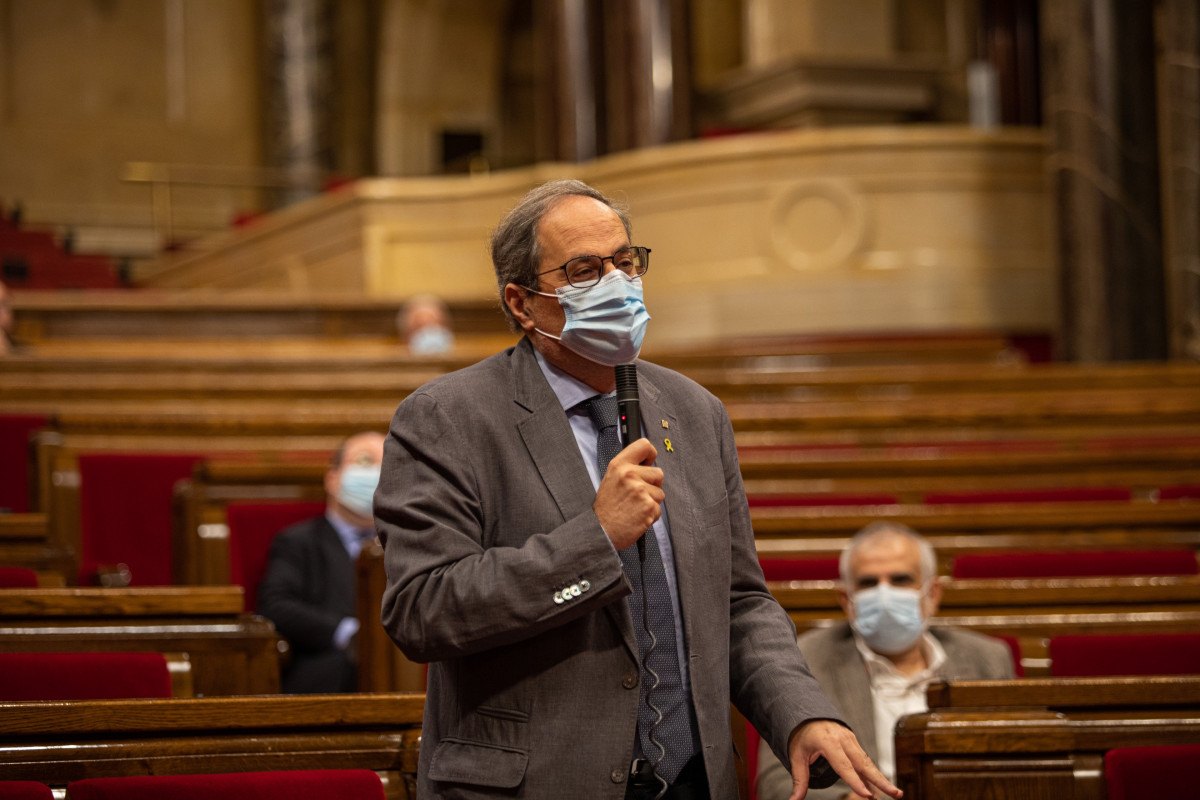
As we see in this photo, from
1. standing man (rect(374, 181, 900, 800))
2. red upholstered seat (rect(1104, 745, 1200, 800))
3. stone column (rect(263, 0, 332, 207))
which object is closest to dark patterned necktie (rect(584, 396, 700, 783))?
standing man (rect(374, 181, 900, 800))

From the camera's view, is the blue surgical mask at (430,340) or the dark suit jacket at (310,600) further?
the blue surgical mask at (430,340)

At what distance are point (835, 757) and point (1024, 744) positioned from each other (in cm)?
40

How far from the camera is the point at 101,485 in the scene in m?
3.23

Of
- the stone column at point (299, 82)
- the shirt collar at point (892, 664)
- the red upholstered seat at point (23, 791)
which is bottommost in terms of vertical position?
the shirt collar at point (892, 664)

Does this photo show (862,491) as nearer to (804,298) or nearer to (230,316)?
(804,298)

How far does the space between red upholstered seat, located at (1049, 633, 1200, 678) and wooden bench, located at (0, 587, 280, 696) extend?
1.26 m

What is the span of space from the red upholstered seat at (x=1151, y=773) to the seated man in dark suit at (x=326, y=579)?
1.57 m

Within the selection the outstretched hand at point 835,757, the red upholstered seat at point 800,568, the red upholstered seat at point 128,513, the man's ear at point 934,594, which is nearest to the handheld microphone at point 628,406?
the outstretched hand at point 835,757

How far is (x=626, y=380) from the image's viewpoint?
1.30 metres

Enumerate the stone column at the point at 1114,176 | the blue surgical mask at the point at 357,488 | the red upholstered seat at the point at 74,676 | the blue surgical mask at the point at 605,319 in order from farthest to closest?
1. the stone column at the point at 1114,176
2. the blue surgical mask at the point at 357,488
3. the red upholstered seat at the point at 74,676
4. the blue surgical mask at the point at 605,319

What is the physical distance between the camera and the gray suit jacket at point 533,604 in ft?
3.88

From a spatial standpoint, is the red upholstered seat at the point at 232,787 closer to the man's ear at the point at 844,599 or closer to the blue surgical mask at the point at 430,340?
the man's ear at the point at 844,599

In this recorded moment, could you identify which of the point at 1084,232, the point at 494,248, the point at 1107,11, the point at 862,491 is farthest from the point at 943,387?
the point at 494,248

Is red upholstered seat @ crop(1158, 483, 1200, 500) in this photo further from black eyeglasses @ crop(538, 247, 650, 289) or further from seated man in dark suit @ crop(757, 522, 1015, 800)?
black eyeglasses @ crop(538, 247, 650, 289)
